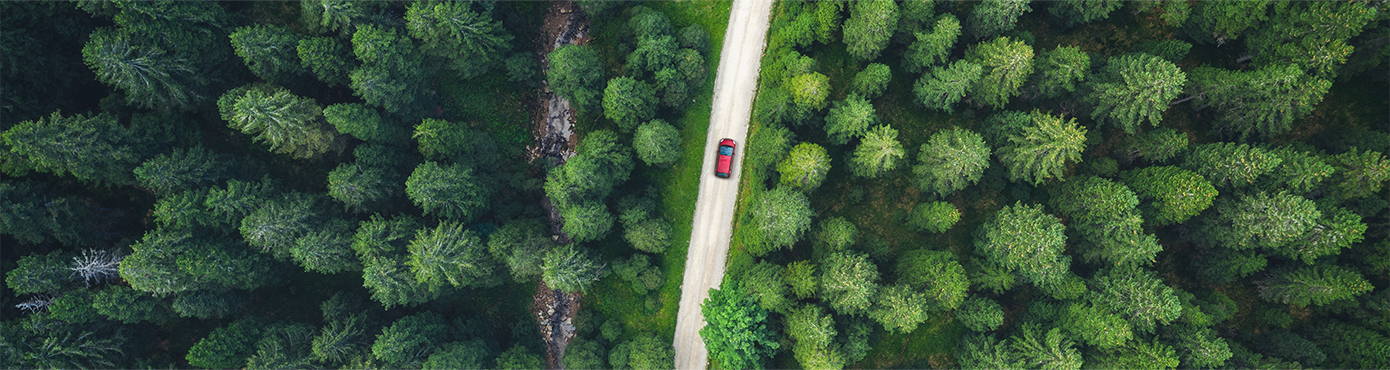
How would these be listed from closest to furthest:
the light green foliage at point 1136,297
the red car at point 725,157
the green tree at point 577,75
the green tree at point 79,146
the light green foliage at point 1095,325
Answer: the green tree at point 79,146
the light green foliage at point 1136,297
the light green foliage at point 1095,325
the green tree at point 577,75
the red car at point 725,157

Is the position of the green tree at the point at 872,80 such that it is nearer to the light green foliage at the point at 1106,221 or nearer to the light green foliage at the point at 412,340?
the light green foliage at the point at 1106,221

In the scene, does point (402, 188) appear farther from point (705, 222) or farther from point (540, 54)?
point (705, 222)

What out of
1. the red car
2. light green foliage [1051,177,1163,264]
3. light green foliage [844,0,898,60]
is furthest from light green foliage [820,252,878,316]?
light green foliage [1051,177,1163,264]

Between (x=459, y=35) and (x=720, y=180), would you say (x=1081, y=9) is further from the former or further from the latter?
(x=459, y=35)

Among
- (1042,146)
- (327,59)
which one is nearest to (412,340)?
(327,59)

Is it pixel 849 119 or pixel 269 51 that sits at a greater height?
pixel 849 119

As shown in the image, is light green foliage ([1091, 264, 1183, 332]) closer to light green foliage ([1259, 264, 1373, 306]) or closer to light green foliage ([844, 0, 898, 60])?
light green foliage ([1259, 264, 1373, 306])

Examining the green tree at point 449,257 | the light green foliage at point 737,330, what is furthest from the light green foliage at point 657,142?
the green tree at point 449,257
